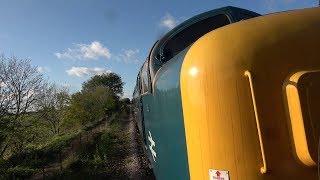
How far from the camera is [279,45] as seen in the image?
2.71 metres

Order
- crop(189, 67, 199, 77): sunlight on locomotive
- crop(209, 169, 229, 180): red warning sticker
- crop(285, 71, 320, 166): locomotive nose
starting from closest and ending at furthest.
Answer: crop(285, 71, 320, 166): locomotive nose
crop(209, 169, 229, 180): red warning sticker
crop(189, 67, 199, 77): sunlight on locomotive

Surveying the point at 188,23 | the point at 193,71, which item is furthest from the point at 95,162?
the point at 193,71

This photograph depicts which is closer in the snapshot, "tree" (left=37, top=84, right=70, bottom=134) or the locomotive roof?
the locomotive roof

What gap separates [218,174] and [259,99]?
573 mm

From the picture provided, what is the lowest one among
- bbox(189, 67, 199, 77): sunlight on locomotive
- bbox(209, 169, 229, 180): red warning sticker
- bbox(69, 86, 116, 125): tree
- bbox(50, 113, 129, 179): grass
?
bbox(50, 113, 129, 179): grass

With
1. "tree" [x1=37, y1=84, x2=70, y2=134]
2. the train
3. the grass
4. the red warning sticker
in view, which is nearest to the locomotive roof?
the train

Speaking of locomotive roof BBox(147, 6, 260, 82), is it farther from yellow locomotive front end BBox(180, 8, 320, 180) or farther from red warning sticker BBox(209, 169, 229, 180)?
red warning sticker BBox(209, 169, 229, 180)

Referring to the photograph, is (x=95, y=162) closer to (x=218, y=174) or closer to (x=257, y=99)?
(x=218, y=174)

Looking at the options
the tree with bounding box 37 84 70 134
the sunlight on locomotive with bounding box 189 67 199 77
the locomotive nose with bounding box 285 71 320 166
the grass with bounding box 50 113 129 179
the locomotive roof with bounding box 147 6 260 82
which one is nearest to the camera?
the locomotive nose with bounding box 285 71 320 166

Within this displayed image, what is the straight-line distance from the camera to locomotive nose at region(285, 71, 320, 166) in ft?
8.07

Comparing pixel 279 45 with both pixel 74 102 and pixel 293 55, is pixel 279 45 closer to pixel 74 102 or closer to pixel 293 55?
pixel 293 55

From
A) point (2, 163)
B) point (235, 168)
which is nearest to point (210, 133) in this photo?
point (235, 168)

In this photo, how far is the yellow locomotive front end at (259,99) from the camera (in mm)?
2531

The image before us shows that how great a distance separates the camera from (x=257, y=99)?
265 centimetres
